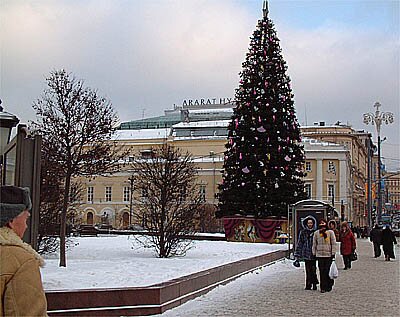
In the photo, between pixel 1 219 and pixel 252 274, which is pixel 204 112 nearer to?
pixel 252 274

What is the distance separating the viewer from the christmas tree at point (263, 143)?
38969 millimetres

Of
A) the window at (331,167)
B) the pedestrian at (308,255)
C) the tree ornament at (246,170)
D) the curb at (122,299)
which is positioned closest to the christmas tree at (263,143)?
the tree ornament at (246,170)

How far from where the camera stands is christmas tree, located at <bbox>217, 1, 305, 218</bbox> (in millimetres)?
38969

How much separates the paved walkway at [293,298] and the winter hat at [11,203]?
305 inches

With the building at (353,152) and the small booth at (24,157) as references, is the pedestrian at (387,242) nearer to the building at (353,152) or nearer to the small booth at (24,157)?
the small booth at (24,157)

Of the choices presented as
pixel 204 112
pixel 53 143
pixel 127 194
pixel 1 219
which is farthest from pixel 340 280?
pixel 204 112

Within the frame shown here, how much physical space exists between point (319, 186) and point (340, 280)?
74.9m

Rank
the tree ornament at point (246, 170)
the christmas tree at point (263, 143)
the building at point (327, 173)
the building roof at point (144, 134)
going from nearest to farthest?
the christmas tree at point (263, 143), the tree ornament at point (246, 170), the building at point (327, 173), the building roof at point (144, 134)

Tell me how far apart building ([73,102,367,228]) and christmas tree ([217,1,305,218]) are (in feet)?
109

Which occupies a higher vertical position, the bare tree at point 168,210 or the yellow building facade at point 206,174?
the yellow building facade at point 206,174

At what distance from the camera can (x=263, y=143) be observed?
39625mm

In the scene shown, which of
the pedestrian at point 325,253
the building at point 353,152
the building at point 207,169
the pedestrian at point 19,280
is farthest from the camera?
the building at point 353,152

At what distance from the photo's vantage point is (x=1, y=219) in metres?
4.14

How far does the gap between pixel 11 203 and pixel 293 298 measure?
1113 cm
